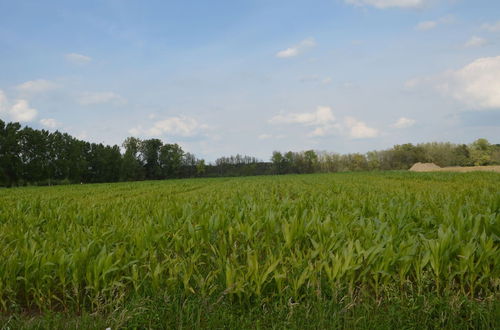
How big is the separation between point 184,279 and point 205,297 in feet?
0.87

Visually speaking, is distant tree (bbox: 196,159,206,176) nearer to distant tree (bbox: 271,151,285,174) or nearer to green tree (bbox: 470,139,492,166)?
distant tree (bbox: 271,151,285,174)

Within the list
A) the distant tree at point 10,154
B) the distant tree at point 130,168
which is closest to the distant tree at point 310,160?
the distant tree at point 130,168

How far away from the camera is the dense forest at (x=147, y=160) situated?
48.7 m

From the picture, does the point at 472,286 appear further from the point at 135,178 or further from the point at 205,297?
the point at 135,178

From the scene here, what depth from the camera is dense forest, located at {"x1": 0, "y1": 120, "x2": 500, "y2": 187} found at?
4866 cm

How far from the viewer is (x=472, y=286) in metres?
2.98

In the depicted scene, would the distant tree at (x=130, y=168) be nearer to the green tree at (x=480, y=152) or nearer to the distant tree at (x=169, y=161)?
the distant tree at (x=169, y=161)

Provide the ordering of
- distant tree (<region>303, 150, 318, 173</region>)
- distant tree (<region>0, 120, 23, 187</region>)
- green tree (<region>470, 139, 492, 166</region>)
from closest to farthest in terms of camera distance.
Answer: distant tree (<region>0, 120, 23, 187</region>) < green tree (<region>470, 139, 492, 166</region>) < distant tree (<region>303, 150, 318, 173</region>)

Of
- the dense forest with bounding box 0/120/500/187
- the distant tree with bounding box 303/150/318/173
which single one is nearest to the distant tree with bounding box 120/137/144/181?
the dense forest with bounding box 0/120/500/187

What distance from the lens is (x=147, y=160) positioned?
3497 inches

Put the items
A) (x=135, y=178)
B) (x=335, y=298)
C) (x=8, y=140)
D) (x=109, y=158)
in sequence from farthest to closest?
(x=135, y=178), (x=109, y=158), (x=8, y=140), (x=335, y=298)

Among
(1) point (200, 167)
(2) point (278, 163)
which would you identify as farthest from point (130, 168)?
(2) point (278, 163)

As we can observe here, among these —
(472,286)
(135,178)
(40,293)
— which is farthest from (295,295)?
(135,178)

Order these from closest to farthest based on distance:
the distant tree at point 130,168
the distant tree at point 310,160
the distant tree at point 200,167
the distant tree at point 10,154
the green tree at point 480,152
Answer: the distant tree at point 10,154
the distant tree at point 130,168
the green tree at point 480,152
the distant tree at point 200,167
the distant tree at point 310,160
